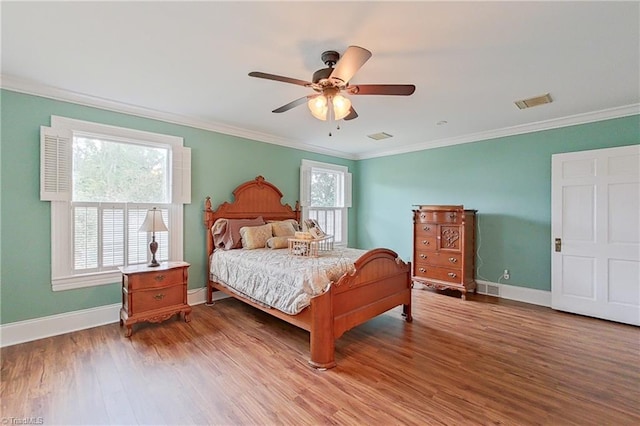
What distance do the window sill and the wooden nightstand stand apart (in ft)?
1.06

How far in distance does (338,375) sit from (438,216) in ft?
10.2

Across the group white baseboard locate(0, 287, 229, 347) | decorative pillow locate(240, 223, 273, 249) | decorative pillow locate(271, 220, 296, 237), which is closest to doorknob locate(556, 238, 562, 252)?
decorative pillow locate(271, 220, 296, 237)

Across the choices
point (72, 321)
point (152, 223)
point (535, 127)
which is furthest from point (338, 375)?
point (535, 127)

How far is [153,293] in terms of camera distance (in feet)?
10.5

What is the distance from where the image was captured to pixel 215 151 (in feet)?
14.1

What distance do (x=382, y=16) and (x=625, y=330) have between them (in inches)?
166

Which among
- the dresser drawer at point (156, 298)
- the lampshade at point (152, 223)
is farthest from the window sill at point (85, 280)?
the lampshade at point (152, 223)

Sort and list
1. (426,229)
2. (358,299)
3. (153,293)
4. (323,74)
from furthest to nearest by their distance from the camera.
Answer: (426,229) → (153,293) → (358,299) → (323,74)

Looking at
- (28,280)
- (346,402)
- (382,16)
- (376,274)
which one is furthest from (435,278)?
(28,280)

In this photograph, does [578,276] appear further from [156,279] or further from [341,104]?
[156,279]

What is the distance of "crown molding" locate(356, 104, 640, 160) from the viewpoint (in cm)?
353

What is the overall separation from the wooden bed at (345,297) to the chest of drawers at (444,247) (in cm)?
131

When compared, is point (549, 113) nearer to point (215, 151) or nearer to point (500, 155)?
point (500, 155)

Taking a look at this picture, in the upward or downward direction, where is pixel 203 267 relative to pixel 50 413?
upward
